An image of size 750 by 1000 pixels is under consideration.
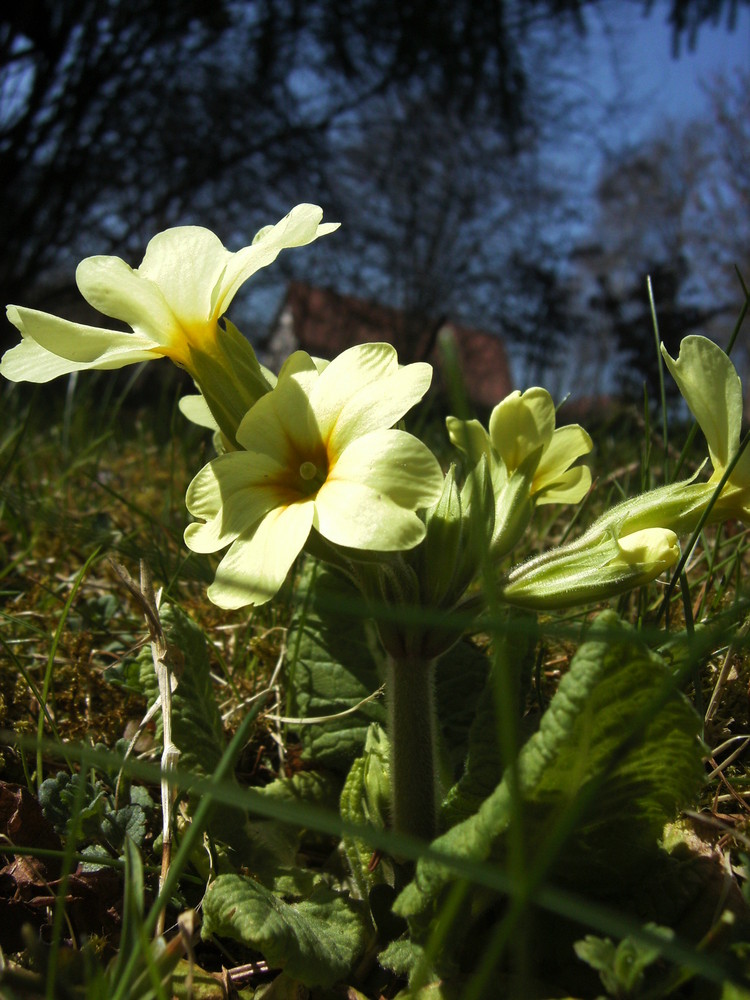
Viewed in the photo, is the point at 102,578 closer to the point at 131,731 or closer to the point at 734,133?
the point at 131,731

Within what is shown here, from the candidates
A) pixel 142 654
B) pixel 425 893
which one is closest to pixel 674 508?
pixel 425 893

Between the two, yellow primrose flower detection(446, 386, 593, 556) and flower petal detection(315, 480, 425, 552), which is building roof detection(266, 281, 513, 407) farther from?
flower petal detection(315, 480, 425, 552)

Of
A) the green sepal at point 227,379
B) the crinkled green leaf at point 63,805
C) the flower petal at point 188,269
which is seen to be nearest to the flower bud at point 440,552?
the green sepal at point 227,379

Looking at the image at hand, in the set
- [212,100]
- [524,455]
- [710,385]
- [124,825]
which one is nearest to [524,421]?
[524,455]

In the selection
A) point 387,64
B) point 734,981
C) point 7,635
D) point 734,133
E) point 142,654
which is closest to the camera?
point 734,981

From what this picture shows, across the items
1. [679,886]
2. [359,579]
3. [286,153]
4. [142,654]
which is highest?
[286,153]

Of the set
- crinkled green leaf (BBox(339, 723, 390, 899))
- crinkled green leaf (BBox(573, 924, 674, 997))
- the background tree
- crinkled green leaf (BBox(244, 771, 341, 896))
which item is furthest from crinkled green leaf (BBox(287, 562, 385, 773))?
the background tree

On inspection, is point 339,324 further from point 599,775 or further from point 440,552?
point 599,775
